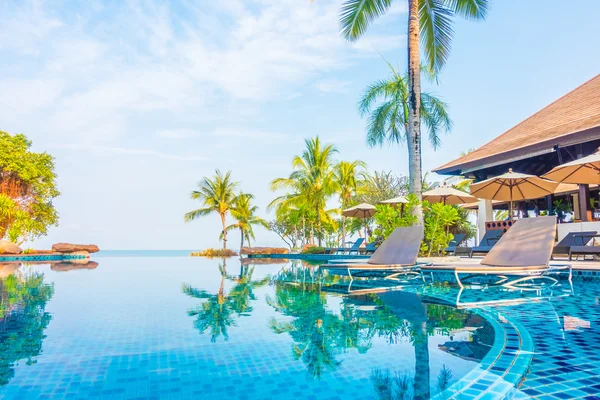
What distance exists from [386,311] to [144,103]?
15528 mm

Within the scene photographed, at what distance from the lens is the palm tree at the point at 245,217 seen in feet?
91.7

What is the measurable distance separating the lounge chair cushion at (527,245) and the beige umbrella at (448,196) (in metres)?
5.11

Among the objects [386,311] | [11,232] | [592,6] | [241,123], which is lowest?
[386,311]

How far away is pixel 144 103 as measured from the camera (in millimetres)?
16750

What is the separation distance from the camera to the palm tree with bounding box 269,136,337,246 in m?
21.2

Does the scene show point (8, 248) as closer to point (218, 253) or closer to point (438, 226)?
point (218, 253)

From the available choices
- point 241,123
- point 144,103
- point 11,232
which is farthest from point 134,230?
point 144,103

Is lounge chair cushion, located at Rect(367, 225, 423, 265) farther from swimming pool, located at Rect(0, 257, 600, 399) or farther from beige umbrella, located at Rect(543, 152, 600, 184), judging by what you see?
beige umbrella, located at Rect(543, 152, 600, 184)

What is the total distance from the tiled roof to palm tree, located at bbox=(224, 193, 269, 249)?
16.3 meters

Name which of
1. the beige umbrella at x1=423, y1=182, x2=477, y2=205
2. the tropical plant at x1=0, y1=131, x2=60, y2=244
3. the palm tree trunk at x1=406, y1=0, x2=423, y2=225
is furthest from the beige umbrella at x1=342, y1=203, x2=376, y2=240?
the tropical plant at x1=0, y1=131, x2=60, y2=244

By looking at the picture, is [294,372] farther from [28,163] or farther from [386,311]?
[28,163]

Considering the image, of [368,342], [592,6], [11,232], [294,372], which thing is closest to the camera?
[294,372]

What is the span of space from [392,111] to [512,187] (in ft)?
22.0

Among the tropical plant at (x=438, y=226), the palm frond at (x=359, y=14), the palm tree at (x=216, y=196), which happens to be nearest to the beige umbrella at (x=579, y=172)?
the tropical plant at (x=438, y=226)
